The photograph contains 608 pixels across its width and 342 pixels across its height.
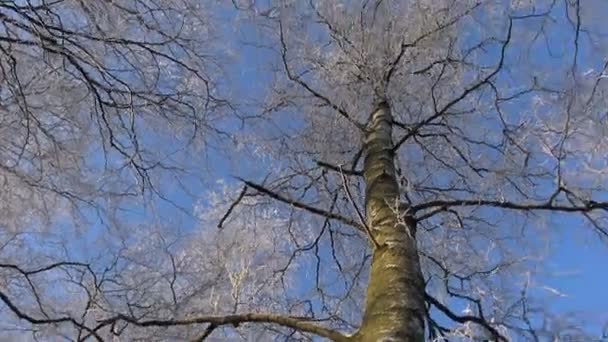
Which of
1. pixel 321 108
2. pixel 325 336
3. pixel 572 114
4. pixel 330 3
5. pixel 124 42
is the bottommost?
pixel 325 336

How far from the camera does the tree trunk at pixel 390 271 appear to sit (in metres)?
2.12

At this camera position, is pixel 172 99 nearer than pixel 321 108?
Yes

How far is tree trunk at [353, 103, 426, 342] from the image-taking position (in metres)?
2.12

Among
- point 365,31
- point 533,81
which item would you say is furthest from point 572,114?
point 365,31

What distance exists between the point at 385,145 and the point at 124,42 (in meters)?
1.26

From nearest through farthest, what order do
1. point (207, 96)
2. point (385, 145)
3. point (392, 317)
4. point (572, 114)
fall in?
point (392, 317) < point (572, 114) < point (385, 145) < point (207, 96)

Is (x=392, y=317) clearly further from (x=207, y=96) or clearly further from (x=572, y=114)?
(x=207, y=96)

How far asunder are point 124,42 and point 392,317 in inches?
70.9

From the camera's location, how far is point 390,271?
2.37 m

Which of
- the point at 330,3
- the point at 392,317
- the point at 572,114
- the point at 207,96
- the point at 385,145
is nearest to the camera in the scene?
the point at 392,317

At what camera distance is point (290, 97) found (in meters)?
4.23

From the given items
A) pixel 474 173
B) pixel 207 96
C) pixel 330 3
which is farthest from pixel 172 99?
pixel 474 173

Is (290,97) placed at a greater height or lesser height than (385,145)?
greater

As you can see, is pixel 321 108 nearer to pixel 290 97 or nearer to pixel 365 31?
pixel 290 97
